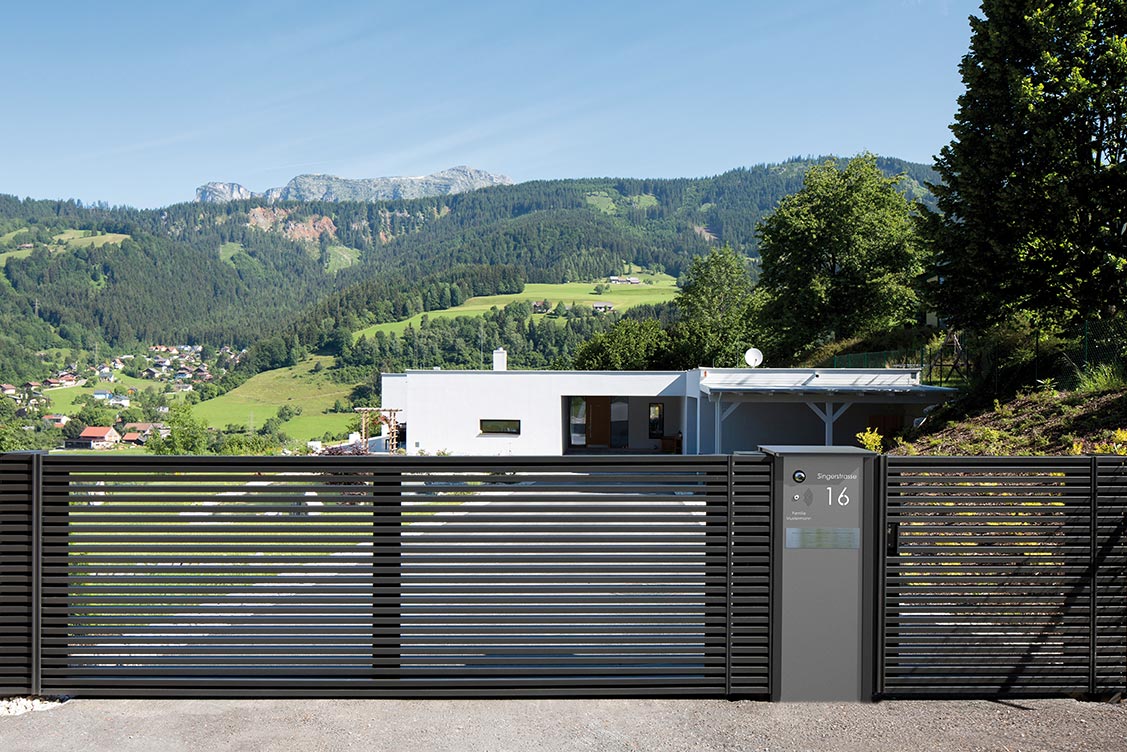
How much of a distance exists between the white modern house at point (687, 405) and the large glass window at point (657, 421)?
0.93 metres

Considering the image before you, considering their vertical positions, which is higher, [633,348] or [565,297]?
[565,297]

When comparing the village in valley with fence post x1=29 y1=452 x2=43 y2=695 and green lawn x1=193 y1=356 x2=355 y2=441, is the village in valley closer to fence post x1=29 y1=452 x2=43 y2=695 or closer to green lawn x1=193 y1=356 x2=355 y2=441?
green lawn x1=193 y1=356 x2=355 y2=441

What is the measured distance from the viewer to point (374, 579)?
4.70 m

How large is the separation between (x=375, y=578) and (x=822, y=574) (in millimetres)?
2449

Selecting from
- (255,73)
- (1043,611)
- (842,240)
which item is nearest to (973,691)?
(1043,611)

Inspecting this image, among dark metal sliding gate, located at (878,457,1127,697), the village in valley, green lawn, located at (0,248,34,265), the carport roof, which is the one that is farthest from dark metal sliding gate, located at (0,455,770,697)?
green lawn, located at (0,248,34,265)

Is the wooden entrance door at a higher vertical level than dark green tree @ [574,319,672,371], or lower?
lower

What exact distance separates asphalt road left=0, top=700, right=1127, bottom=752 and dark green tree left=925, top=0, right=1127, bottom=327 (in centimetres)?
1417

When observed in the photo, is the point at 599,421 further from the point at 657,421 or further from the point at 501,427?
the point at 501,427

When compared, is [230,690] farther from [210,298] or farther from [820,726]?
[210,298]

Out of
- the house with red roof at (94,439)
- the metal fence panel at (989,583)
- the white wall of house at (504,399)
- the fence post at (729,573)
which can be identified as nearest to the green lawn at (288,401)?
the house with red roof at (94,439)

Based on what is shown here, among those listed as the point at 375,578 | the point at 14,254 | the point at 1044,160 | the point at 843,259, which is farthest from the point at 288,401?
the point at 14,254

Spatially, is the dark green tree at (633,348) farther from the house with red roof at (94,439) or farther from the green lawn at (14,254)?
the green lawn at (14,254)

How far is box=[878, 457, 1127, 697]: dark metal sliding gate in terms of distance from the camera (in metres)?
4.77
